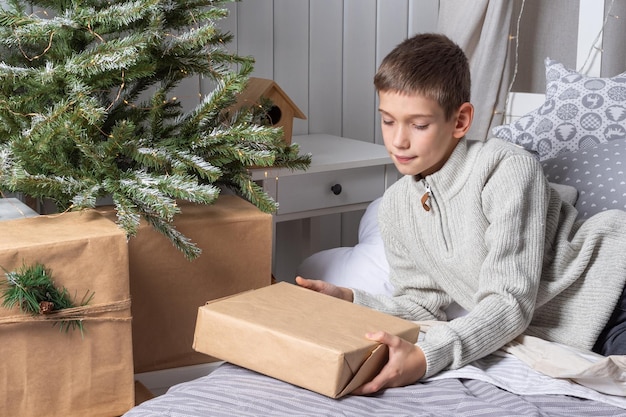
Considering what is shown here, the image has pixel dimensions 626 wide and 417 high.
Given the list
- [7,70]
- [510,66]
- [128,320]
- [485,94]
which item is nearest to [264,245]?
[128,320]

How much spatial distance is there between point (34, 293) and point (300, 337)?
43cm

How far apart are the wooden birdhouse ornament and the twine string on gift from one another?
2.04 ft

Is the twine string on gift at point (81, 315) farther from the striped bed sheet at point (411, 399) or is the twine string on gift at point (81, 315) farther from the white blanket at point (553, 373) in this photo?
the white blanket at point (553, 373)

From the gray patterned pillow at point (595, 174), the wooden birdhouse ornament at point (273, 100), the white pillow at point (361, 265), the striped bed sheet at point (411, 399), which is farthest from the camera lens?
the wooden birdhouse ornament at point (273, 100)

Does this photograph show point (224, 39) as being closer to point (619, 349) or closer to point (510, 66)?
point (619, 349)

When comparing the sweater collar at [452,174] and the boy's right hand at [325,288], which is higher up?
the sweater collar at [452,174]

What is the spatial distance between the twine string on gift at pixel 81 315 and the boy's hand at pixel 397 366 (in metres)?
0.44

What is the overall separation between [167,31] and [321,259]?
2.07 feet

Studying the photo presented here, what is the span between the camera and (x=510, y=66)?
2518 mm

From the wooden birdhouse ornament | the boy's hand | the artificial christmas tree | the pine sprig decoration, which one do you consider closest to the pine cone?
the pine sprig decoration

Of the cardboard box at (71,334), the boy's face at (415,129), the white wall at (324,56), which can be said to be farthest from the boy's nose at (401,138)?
the white wall at (324,56)

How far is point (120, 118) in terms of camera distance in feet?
5.17

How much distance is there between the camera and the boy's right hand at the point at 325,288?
4.53 ft

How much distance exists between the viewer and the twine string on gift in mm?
1271
